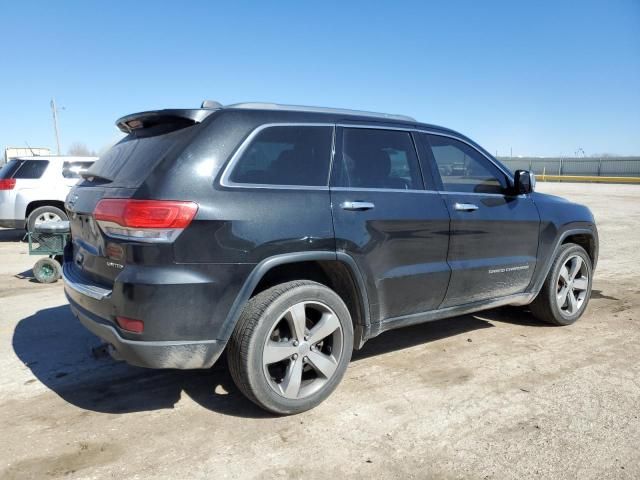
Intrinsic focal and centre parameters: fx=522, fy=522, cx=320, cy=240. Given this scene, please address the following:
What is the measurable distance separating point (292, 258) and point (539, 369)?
87.7 inches

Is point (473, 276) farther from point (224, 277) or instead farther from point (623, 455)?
point (224, 277)

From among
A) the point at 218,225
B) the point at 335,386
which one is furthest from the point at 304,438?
the point at 218,225

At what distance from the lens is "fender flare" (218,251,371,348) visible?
2928 mm

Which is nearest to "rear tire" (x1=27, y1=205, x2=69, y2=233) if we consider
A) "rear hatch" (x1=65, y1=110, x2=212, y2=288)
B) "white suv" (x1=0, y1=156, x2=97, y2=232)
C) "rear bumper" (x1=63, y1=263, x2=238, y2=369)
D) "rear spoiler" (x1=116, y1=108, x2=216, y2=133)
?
"white suv" (x1=0, y1=156, x2=97, y2=232)

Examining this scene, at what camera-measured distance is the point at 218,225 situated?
2.84m

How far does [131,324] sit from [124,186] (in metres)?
0.80

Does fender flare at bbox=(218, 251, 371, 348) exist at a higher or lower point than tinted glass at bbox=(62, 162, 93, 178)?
lower

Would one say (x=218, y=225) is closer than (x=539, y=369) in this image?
Yes

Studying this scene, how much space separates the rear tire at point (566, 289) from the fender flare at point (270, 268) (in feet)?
7.68

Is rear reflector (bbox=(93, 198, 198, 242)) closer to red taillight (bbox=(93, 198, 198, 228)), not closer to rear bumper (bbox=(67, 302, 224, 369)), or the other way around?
red taillight (bbox=(93, 198, 198, 228))

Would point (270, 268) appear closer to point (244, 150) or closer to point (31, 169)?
point (244, 150)

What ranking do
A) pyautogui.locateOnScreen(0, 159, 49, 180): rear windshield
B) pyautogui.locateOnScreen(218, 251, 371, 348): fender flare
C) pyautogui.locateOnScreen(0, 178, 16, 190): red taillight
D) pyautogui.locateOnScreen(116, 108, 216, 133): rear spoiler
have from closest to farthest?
pyautogui.locateOnScreen(218, 251, 371, 348): fender flare → pyautogui.locateOnScreen(116, 108, 216, 133): rear spoiler → pyautogui.locateOnScreen(0, 178, 16, 190): red taillight → pyautogui.locateOnScreen(0, 159, 49, 180): rear windshield

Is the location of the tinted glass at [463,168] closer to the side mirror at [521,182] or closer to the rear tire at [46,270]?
the side mirror at [521,182]

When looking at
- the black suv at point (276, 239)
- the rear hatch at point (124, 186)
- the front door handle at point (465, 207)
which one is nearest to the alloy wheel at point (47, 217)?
the black suv at point (276, 239)
